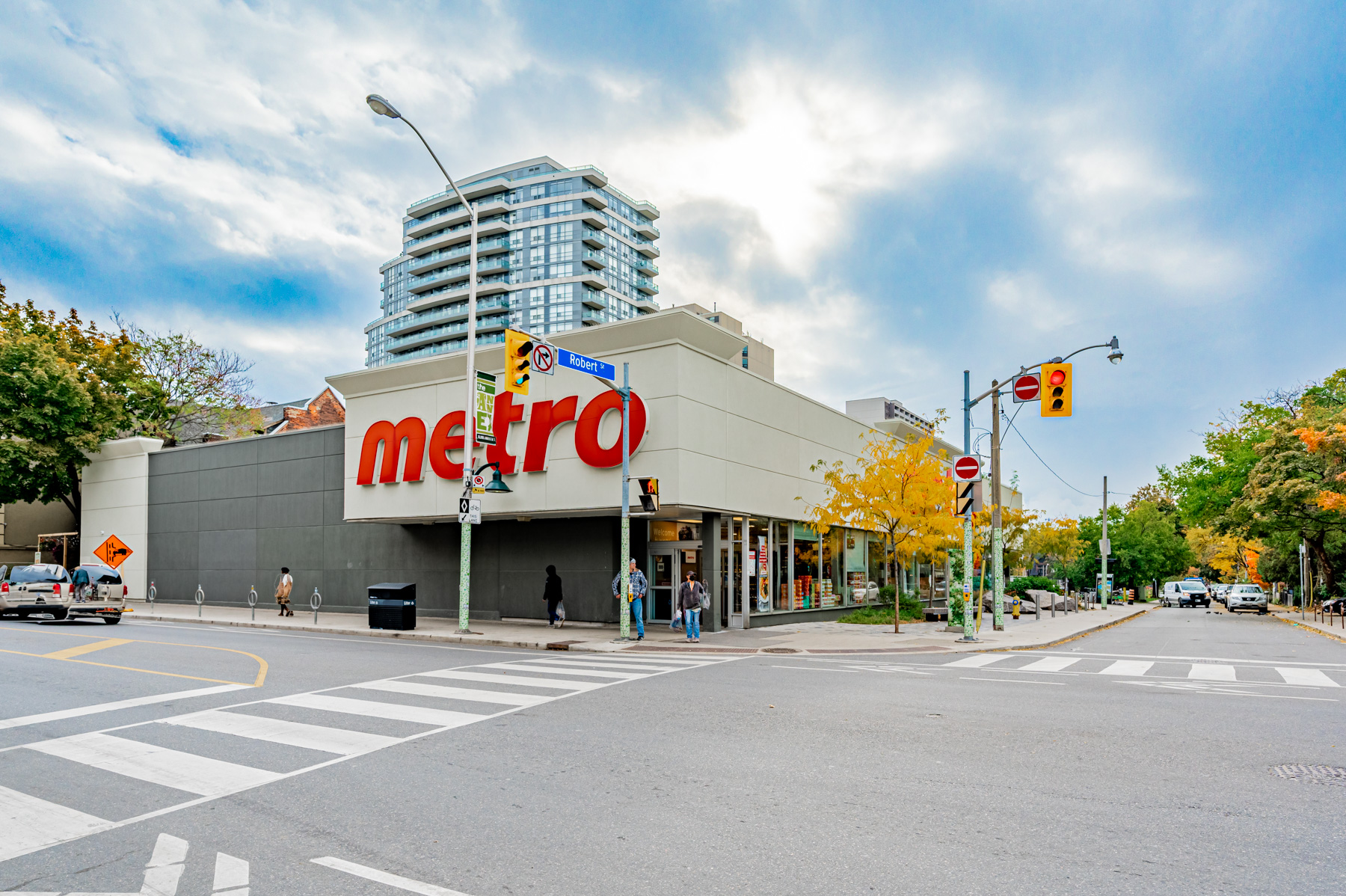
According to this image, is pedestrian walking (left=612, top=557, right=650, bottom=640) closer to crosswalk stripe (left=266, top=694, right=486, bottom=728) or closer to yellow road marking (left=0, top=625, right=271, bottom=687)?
yellow road marking (left=0, top=625, right=271, bottom=687)

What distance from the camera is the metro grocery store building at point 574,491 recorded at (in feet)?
73.1

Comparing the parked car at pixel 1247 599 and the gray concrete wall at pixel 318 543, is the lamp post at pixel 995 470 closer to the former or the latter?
the gray concrete wall at pixel 318 543

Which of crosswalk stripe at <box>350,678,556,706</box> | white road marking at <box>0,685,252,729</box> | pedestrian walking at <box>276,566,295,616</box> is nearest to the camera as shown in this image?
white road marking at <box>0,685,252,729</box>

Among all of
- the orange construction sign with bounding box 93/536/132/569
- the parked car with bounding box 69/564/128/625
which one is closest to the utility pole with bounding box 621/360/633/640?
the parked car with bounding box 69/564/128/625

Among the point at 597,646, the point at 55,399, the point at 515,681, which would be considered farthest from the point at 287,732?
the point at 55,399

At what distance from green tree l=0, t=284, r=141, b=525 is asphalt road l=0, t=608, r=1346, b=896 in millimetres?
31158

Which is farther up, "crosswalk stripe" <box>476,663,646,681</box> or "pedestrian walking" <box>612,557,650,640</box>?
"pedestrian walking" <box>612,557,650,640</box>

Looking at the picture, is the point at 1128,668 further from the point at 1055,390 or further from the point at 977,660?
the point at 1055,390

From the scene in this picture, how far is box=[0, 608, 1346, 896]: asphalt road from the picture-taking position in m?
5.07

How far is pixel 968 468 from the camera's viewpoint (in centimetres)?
2166

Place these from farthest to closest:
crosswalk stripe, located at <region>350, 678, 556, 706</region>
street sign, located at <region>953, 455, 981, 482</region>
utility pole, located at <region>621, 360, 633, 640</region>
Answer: street sign, located at <region>953, 455, 981, 482</region>
utility pole, located at <region>621, 360, 633, 640</region>
crosswalk stripe, located at <region>350, 678, 556, 706</region>

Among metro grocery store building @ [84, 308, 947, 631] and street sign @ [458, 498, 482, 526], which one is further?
metro grocery store building @ [84, 308, 947, 631]

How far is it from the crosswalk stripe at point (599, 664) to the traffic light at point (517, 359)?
19.2 feet

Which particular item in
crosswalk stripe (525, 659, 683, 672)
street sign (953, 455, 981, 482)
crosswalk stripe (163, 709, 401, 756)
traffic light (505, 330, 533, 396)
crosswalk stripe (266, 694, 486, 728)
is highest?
traffic light (505, 330, 533, 396)
